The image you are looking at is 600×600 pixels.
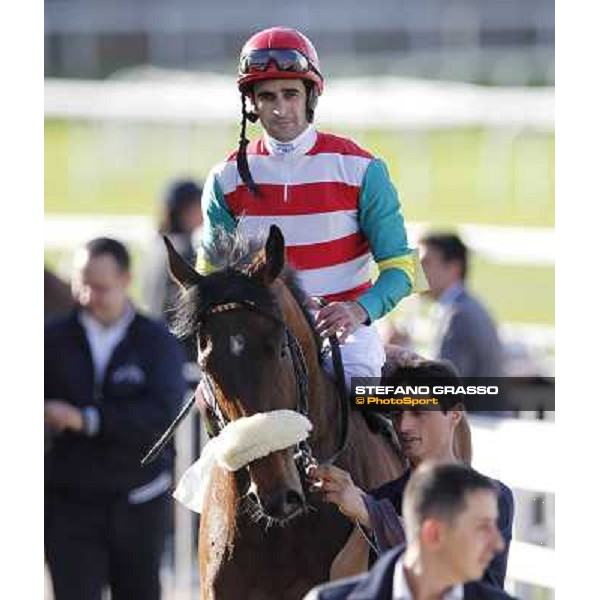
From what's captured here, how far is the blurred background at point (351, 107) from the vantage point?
14859mm

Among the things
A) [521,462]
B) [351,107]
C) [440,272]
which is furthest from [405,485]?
[351,107]

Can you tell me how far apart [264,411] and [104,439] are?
7.00 feet

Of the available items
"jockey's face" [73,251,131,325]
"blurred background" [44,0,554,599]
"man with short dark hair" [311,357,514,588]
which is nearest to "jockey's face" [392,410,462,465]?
"man with short dark hair" [311,357,514,588]

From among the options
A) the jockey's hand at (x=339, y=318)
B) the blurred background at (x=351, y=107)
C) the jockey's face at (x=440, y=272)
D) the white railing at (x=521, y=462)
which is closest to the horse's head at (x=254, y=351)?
the jockey's hand at (x=339, y=318)

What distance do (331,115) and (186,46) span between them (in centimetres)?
532

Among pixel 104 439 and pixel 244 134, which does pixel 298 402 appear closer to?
pixel 244 134

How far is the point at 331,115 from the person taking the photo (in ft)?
50.1

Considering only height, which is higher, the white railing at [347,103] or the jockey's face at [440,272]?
the white railing at [347,103]

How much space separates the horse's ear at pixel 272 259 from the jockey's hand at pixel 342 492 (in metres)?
0.49

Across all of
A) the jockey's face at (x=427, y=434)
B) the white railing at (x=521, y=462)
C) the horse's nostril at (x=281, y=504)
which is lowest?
the white railing at (x=521, y=462)

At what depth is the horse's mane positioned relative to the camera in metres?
4.11

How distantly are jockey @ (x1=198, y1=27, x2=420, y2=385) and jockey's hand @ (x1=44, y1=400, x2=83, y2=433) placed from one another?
1489 mm

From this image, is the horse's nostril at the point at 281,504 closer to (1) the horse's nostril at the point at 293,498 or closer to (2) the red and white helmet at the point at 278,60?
(1) the horse's nostril at the point at 293,498

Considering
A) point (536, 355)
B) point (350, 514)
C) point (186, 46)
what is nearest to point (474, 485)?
point (350, 514)
